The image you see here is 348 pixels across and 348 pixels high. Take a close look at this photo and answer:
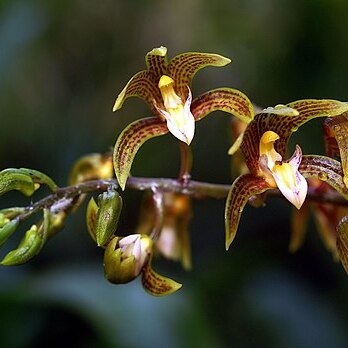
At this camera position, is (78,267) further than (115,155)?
Yes

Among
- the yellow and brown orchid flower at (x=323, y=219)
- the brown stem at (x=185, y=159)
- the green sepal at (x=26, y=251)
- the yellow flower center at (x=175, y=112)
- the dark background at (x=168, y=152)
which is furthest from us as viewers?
the dark background at (x=168, y=152)

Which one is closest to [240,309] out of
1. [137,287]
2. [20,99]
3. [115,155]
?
[137,287]

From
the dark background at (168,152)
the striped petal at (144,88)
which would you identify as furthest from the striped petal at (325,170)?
the dark background at (168,152)

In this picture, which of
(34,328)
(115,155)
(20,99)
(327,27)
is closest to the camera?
(115,155)

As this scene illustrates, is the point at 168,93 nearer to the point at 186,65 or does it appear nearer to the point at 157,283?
the point at 186,65

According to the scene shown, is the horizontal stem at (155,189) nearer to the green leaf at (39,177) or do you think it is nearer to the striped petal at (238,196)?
the green leaf at (39,177)

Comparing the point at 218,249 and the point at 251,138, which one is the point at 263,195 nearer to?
the point at 251,138
